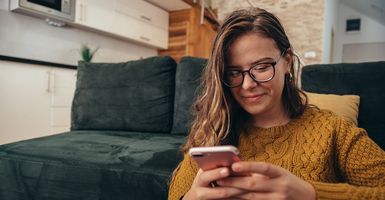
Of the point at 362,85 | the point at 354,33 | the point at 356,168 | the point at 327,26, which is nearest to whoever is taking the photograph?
the point at 356,168

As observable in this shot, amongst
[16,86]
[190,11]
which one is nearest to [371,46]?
[190,11]

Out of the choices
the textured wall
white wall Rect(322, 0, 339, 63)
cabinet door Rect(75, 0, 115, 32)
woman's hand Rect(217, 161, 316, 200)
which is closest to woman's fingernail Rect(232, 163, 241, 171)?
woman's hand Rect(217, 161, 316, 200)

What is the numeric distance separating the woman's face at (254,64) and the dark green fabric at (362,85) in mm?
690

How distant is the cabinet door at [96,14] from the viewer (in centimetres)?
288

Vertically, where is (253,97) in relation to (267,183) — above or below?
above

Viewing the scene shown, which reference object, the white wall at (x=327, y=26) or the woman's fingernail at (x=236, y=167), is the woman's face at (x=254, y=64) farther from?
the white wall at (x=327, y=26)

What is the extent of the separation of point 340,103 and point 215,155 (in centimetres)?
87

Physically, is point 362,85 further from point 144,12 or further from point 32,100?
point 144,12

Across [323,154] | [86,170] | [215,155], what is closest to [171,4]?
[86,170]

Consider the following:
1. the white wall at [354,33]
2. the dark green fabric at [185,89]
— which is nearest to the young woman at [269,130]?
the dark green fabric at [185,89]

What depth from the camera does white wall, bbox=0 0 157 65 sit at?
241 centimetres

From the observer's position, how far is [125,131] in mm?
1753

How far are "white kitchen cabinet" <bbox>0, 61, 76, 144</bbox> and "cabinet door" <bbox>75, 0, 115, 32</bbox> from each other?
557mm

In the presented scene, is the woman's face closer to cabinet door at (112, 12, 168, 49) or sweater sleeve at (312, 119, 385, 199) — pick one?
sweater sleeve at (312, 119, 385, 199)
